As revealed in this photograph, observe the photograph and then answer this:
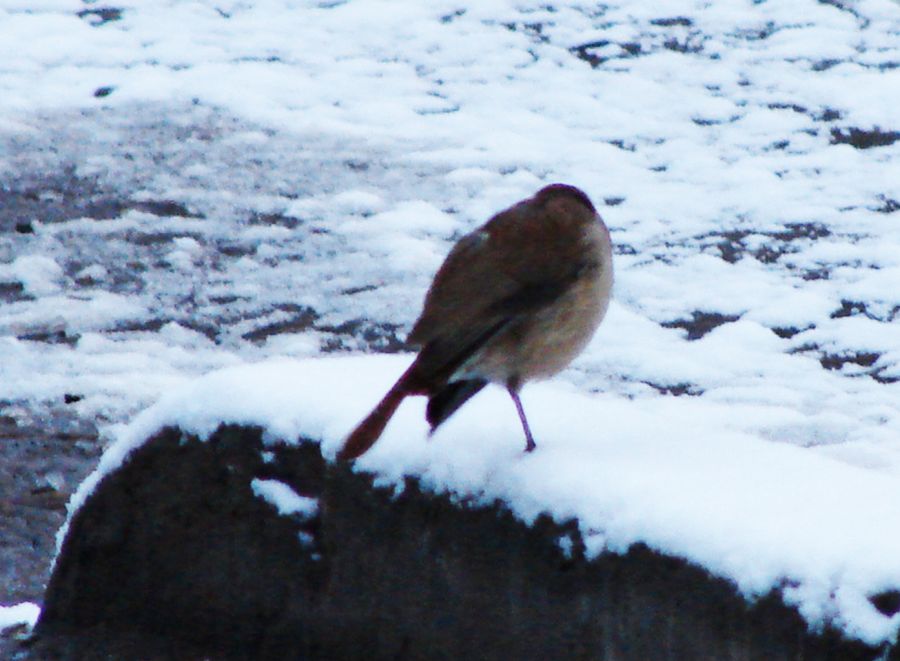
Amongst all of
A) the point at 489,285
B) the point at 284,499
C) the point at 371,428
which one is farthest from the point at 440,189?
the point at 371,428

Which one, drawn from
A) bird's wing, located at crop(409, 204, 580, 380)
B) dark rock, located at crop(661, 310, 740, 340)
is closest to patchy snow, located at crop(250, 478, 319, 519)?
bird's wing, located at crop(409, 204, 580, 380)

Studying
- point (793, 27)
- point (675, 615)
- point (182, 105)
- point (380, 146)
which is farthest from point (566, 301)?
point (793, 27)

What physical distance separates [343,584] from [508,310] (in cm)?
70

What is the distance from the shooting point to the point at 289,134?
895 cm

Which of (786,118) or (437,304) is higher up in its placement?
(437,304)

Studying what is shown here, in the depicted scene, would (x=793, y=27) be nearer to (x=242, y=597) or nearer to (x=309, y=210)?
(x=309, y=210)

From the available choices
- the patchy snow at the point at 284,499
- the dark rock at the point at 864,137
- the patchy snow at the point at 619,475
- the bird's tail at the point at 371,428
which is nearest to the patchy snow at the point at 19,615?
the patchy snow at the point at 619,475

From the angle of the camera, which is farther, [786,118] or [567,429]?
[786,118]

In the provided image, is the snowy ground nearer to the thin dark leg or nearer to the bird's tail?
the thin dark leg

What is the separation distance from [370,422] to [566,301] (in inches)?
21.8

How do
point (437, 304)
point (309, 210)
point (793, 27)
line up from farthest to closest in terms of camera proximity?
point (793, 27) < point (309, 210) < point (437, 304)

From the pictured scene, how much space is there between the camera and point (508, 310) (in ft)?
11.9

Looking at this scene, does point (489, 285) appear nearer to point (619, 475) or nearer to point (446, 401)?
point (446, 401)

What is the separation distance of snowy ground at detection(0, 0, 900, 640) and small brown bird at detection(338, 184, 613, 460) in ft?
0.75
